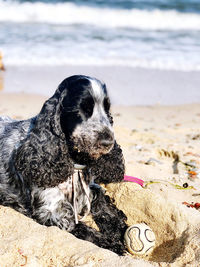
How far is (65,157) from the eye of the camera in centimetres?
388

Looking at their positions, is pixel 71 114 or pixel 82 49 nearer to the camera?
pixel 71 114

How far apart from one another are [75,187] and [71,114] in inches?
35.3

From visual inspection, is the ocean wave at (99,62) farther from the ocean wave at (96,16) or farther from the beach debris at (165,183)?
the beach debris at (165,183)

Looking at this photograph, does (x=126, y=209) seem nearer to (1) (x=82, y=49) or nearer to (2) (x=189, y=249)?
(2) (x=189, y=249)

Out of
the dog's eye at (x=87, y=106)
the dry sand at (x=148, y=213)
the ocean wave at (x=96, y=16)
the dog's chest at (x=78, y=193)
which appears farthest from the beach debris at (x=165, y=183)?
the ocean wave at (x=96, y=16)

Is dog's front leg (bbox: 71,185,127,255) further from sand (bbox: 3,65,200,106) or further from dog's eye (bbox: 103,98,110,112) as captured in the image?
sand (bbox: 3,65,200,106)

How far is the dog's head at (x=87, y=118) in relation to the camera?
358 cm

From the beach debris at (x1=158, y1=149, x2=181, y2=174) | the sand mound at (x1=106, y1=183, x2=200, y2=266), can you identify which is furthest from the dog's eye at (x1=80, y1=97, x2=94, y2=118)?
the beach debris at (x1=158, y1=149, x2=181, y2=174)

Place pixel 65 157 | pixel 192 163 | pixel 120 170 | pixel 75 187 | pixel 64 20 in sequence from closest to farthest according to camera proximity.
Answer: pixel 65 157
pixel 75 187
pixel 120 170
pixel 192 163
pixel 64 20

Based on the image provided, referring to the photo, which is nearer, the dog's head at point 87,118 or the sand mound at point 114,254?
the sand mound at point 114,254

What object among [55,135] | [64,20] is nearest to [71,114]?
[55,135]

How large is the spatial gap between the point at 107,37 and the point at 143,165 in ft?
38.7

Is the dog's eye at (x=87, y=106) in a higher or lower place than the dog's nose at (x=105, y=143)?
higher

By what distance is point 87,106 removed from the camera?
145 inches
